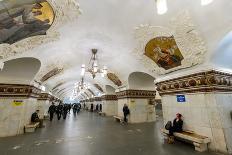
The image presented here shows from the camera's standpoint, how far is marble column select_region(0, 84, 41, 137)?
271 inches

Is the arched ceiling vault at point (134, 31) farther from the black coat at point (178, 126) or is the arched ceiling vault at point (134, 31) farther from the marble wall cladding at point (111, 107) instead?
the marble wall cladding at point (111, 107)

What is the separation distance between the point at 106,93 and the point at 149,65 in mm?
10376

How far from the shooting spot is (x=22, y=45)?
16.9 ft

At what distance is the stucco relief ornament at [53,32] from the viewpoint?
12.9 ft

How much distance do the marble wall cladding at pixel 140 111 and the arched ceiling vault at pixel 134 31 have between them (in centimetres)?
422

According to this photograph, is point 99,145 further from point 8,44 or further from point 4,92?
point 4,92

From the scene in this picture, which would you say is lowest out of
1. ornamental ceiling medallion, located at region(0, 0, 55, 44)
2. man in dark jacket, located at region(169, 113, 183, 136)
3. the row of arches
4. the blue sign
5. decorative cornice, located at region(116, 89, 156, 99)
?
man in dark jacket, located at region(169, 113, 183, 136)

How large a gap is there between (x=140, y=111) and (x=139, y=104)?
541 millimetres

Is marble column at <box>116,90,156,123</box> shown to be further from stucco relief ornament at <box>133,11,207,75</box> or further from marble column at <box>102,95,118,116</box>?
marble column at <box>102,95,118,116</box>

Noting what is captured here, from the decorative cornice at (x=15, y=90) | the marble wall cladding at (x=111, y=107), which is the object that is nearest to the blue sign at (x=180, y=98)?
the decorative cornice at (x=15, y=90)

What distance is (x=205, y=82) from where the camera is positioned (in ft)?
16.2

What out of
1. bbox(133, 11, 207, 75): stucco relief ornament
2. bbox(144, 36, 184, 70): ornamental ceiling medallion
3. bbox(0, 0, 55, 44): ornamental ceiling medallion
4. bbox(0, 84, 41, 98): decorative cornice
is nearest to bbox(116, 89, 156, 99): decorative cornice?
bbox(144, 36, 184, 70): ornamental ceiling medallion

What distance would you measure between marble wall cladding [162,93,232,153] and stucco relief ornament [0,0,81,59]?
5264 mm

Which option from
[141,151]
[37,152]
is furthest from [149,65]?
[37,152]
